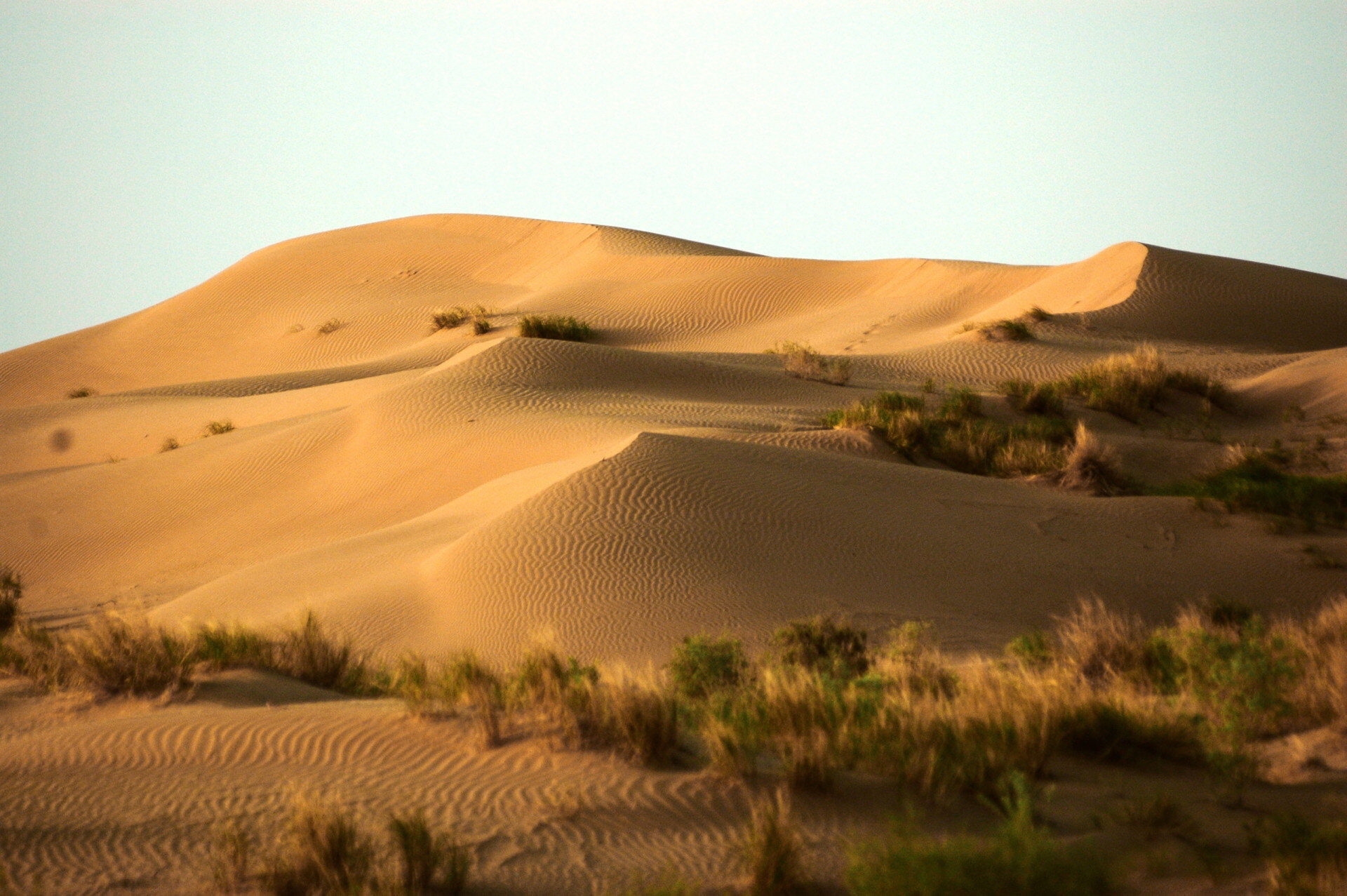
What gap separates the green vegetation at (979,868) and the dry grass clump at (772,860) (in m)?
0.22

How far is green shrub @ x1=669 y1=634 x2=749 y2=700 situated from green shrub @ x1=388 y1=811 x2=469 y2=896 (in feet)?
8.44

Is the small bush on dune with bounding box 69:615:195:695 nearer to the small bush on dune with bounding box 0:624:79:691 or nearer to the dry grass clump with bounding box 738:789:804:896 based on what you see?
the small bush on dune with bounding box 0:624:79:691

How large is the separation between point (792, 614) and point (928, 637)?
1.11m

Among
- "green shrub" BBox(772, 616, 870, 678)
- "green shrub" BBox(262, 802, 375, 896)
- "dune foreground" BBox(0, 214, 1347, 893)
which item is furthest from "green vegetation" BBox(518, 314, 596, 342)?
"green shrub" BBox(262, 802, 375, 896)

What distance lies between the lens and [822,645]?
25.5 feet

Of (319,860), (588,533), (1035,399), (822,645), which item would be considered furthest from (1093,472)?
(319,860)

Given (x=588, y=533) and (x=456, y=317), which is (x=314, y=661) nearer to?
(x=588, y=533)

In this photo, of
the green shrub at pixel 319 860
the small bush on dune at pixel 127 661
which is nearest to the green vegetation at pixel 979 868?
the green shrub at pixel 319 860

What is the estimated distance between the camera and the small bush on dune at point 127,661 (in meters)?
6.75

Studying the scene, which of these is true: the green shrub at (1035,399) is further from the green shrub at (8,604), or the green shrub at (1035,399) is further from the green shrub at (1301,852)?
the green shrub at (8,604)

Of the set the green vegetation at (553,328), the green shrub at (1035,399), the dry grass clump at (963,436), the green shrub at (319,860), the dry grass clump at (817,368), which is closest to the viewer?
the green shrub at (319,860)

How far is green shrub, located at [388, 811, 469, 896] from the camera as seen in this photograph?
4000mm

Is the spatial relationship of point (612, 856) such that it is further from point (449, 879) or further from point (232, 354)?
point (232, 354)

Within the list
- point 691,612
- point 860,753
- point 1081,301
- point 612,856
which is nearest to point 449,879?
point 612,856
